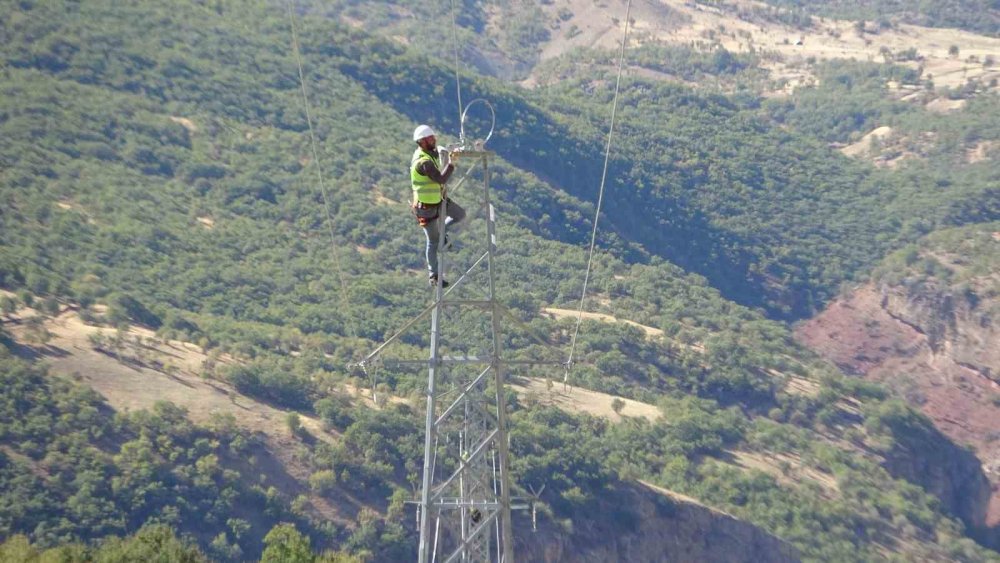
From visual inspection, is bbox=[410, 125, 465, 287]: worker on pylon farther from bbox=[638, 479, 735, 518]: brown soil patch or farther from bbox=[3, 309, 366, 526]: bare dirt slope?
bbox=[638, 479, 735, 518]: brown soil patch

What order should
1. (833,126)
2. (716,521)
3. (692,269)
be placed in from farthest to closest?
(833,126), (692,269), (716,521)

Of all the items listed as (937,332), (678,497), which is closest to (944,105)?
(937,332)

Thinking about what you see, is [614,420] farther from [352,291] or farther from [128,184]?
[128,184]

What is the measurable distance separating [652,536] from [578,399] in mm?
13087

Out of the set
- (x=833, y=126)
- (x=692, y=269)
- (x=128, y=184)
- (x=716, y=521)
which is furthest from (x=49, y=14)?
(x=833, y=126)

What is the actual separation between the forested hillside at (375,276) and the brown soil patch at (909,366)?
4127 millimetres

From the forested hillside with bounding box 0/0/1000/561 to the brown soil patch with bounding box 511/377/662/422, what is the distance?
107 cm

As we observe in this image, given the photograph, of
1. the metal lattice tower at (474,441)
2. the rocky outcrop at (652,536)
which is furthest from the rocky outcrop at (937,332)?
the metal lattice tower at (474,441)

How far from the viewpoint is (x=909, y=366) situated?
373 ft

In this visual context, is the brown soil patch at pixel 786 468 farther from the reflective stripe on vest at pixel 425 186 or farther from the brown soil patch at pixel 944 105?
the brown soil patch at pixel 944 105

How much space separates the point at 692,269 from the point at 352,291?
46.4 m

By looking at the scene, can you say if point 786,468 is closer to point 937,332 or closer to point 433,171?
point 937,332

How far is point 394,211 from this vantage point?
102 meters

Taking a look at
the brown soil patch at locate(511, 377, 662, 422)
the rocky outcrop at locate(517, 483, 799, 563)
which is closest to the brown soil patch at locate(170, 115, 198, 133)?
the brown soil patch at locate(511, 377, 662, 422)
